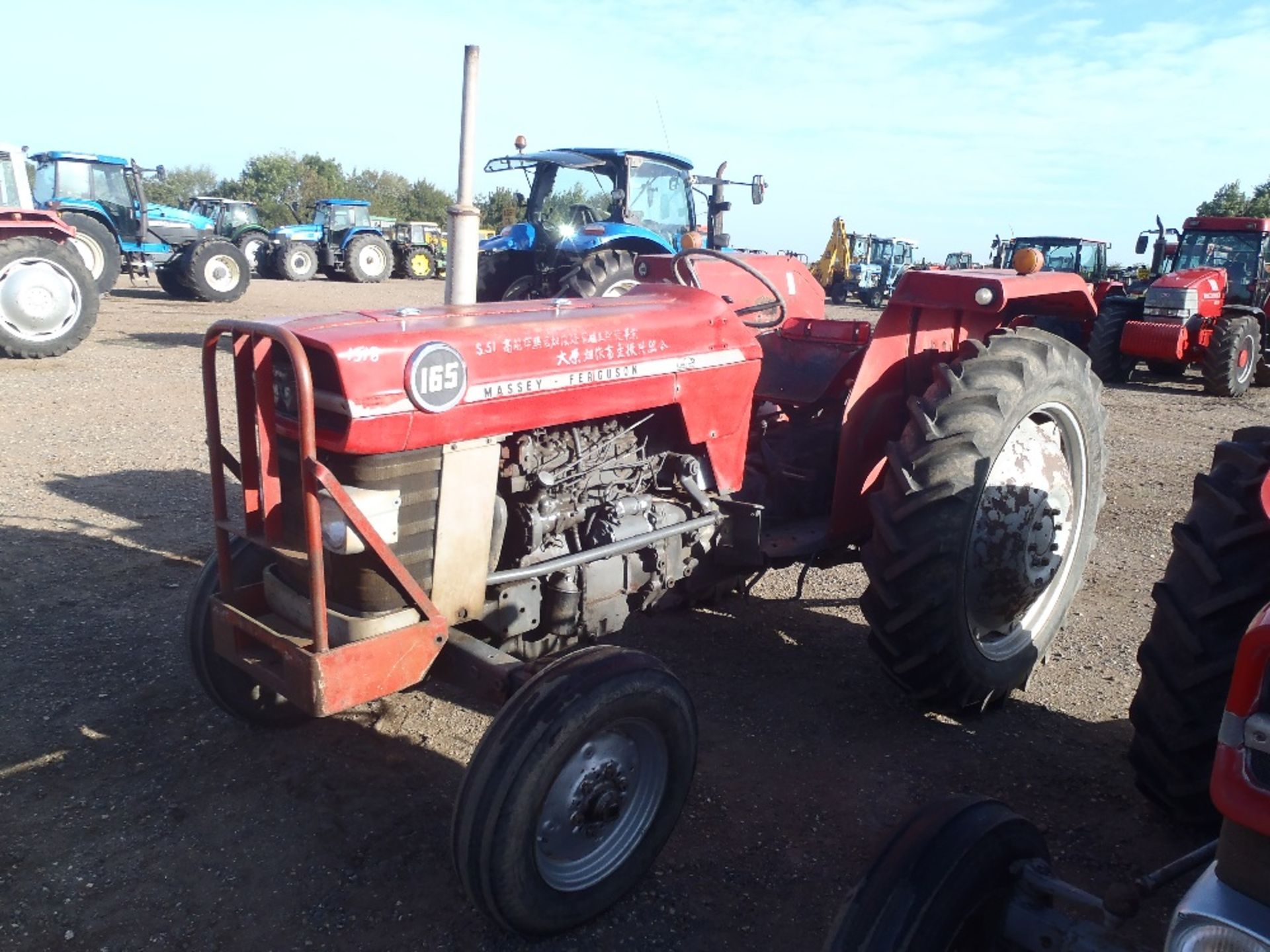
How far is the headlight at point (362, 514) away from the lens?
2312mm

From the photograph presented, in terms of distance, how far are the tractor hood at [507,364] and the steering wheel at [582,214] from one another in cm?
797

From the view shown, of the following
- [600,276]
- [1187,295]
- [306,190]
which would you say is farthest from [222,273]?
[306,190]

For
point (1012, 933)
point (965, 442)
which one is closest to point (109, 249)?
point (965, 442)

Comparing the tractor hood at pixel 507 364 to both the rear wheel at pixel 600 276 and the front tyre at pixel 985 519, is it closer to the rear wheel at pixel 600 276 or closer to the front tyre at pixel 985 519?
the front tyre at pixel 985 519

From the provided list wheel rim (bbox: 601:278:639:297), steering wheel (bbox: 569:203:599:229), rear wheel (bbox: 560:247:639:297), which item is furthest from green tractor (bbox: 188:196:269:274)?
wheel rim (bbox: 601:278:639:297)

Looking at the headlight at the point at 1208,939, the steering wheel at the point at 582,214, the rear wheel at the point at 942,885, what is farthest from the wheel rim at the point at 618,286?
the headlight at the point at 1208,939

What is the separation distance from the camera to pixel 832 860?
2.67 m

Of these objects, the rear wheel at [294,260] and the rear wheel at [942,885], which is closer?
the rear wheel at [942,885]

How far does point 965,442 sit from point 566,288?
5.12 metres

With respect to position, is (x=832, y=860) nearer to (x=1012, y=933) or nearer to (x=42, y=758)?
(x=1012, y=933)

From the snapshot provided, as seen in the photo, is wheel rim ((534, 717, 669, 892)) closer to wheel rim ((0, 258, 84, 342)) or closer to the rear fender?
the rear fender

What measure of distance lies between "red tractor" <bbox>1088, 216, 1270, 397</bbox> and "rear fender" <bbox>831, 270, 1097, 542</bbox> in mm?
7612

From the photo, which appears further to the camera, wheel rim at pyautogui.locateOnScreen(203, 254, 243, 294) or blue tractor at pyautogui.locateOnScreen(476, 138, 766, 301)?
wheel rim at pyautogui.locateOnScreen(203, 254, 243, 294)

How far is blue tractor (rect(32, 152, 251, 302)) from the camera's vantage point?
14773mm
